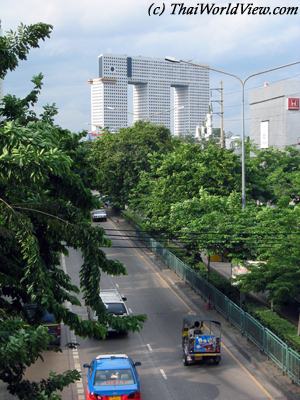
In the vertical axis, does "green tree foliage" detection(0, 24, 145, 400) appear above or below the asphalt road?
above

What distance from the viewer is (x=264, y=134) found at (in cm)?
6059

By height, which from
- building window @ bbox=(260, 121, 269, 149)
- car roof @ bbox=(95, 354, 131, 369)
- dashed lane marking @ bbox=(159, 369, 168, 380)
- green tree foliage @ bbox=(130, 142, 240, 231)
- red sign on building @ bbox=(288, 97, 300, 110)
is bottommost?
dashed lane marking @ bbox=(159, 369, 168, 380)

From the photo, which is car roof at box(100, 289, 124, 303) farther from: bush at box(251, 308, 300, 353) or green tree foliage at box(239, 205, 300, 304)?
bush at box(251, 308, 300, 353)

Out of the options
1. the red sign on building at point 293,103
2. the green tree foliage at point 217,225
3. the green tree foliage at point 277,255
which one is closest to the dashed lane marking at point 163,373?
the green tree foliage at point 277,255

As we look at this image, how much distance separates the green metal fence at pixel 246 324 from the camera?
755 inches

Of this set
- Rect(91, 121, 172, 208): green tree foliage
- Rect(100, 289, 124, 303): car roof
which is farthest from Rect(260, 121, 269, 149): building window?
Rect(100, 289, 124, 303): car roof

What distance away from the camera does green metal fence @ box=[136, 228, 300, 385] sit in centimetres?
1919

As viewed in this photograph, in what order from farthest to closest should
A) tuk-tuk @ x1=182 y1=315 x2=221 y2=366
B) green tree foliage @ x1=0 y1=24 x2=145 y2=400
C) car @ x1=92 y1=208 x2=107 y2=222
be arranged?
car @ x1=92 y1=208 x2=107 y2=222 < tuk-tuk @ x1=182 y1=315 x2=221 y2=366 < green tree foliage @ x1=0 y1=24 x2=145 y2=400

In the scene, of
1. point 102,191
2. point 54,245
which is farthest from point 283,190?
point 54,245

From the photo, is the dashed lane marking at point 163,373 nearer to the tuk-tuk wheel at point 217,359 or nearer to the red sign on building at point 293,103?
the tuk-tuk wheel at point 217,359

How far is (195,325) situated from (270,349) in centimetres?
257

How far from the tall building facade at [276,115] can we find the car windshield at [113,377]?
4133 centimetres

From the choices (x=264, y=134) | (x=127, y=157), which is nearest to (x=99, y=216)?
(x=127, y=157)

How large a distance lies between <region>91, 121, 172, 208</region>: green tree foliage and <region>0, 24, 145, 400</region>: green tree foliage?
3783cm
